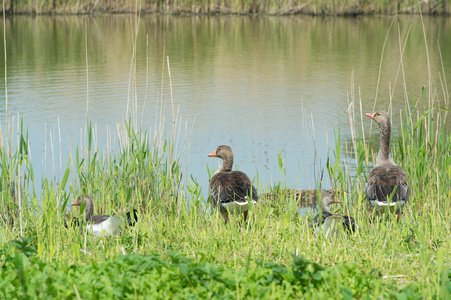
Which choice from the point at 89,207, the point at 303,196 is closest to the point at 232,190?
the point at 89,207

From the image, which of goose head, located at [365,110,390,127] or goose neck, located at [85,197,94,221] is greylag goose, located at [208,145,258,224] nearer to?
goose neck, located at [85,197,94,221]

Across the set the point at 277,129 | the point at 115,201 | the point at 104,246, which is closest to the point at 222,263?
the point at 104,246

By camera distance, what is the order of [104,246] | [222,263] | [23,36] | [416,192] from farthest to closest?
[23,36], [416,192], [104,246], [222,263]

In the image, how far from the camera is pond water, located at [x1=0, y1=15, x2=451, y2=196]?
9781 mm

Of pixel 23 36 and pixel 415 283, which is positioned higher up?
pixel 23 36

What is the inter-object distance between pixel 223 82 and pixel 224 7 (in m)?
17.0

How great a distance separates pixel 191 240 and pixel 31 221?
174 cm

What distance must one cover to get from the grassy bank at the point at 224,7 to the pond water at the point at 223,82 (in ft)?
3.66

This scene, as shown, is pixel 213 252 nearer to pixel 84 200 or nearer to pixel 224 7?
pixel 84 200

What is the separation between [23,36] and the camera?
24578 millimetres

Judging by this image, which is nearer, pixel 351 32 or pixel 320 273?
pixel 320 273

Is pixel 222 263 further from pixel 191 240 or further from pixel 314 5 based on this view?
pixel 314 5

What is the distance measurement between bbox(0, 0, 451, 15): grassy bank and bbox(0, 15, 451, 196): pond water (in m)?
1.12

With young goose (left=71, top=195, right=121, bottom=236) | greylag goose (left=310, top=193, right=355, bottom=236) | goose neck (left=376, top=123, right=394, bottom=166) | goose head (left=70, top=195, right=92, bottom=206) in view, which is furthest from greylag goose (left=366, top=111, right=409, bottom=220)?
goose head (left=70, top=195, right=92, bottom=206)
